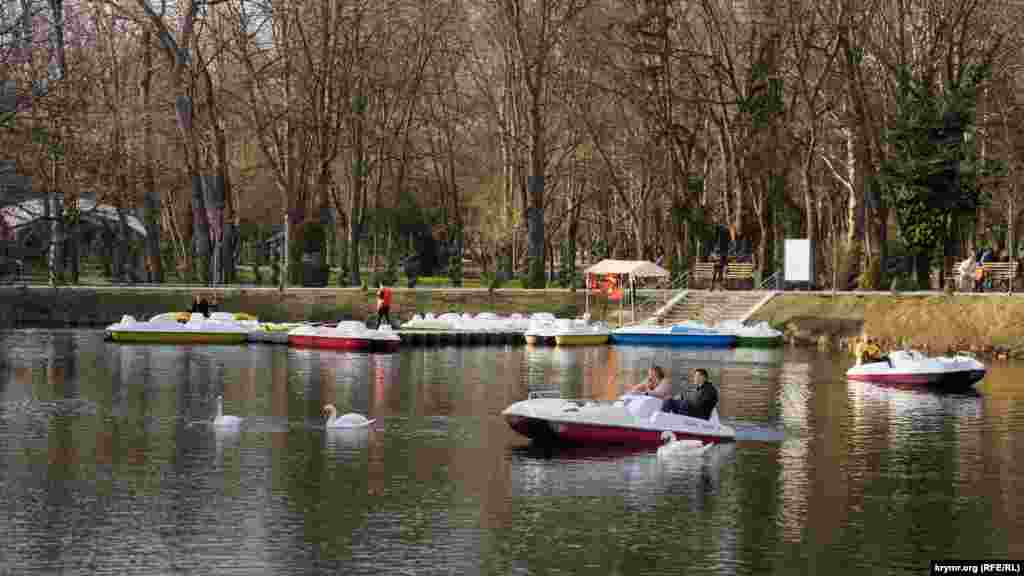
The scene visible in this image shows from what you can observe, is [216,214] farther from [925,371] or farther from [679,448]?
[679,448]

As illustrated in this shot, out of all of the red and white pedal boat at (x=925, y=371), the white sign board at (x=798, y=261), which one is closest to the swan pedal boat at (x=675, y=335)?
the white sign board at (x=798, y=261)

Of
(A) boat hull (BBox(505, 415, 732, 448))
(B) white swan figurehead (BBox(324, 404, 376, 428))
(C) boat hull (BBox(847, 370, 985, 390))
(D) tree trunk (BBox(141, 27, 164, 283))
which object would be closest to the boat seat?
(A) boat hull (BBox(505, 415, 732, 448))

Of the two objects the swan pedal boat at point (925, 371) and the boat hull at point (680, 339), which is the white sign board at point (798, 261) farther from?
the swan pedal boat at point (925, 371)

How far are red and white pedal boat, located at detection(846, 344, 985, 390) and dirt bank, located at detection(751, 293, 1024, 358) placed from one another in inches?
522

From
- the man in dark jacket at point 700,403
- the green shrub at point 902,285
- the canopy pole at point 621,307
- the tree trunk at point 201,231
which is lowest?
the man in dark jacket at point 700,403

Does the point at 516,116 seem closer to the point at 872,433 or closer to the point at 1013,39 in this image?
the point at 1013,39

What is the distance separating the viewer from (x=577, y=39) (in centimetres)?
9900

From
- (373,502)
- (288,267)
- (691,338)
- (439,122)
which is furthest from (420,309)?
(373,502)

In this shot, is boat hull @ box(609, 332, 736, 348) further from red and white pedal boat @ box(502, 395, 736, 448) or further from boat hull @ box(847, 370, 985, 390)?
A: red and white pedal boat @ box(502, 395, 736, 448)

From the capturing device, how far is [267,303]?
88875 mm

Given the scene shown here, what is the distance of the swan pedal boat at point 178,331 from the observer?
248 feet

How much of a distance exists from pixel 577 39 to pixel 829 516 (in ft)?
232

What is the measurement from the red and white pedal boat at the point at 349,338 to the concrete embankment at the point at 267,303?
12018 mm

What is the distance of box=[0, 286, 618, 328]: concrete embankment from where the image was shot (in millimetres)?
87750
